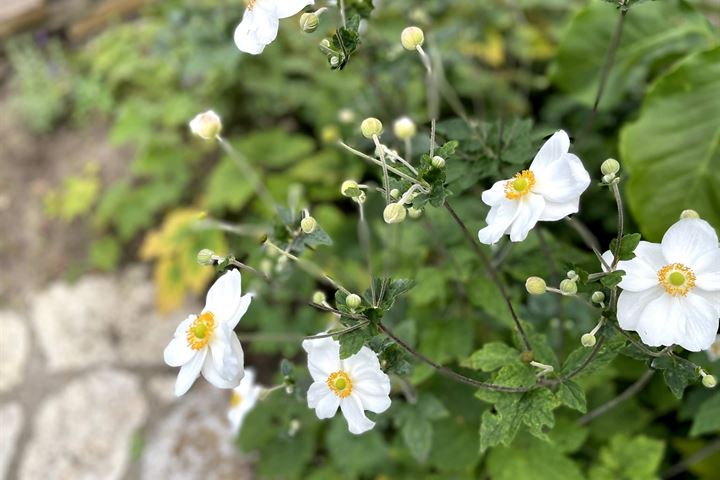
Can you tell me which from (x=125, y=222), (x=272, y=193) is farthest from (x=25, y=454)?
(x=272, y=193)

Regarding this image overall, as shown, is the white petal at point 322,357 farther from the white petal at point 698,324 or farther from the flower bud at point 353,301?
the white petal at point 698,324

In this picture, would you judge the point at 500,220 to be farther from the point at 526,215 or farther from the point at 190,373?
the point at 190,373

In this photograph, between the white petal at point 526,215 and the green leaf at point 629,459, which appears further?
the green leaf at point 629,459

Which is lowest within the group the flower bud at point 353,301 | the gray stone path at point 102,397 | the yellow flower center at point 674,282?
the gray stone path at point 102,397

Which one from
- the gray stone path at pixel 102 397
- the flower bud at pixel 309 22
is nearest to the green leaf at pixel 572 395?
the flower bud at pixel 309 22

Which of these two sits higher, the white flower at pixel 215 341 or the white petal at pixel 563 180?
the white petal at pixel 563 180

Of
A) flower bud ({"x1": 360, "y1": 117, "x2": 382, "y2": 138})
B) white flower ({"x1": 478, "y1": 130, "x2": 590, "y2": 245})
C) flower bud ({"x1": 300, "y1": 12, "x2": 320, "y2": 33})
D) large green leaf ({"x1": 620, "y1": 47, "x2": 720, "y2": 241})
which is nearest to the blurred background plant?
large green leaf ({"x1": 620, "y1": 47, "x2": 720, "y2": 241})
